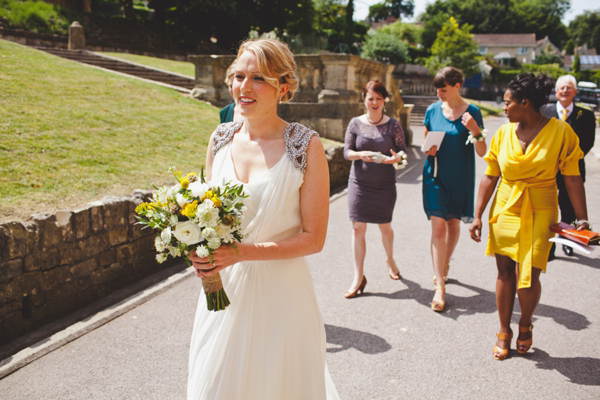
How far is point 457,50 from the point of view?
4938 cm

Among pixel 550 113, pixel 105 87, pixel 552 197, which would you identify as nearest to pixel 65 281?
pixel 552 197

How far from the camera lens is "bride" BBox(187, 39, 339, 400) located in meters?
2.45

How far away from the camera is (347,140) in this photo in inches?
239

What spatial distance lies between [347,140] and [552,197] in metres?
2.46

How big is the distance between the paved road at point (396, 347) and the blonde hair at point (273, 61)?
233 cm

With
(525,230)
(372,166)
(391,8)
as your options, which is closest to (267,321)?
(525,230)

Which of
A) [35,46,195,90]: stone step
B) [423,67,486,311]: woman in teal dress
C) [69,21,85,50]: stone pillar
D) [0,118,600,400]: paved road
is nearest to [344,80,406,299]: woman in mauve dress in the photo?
[423,67,486,311]: woman in teal dress

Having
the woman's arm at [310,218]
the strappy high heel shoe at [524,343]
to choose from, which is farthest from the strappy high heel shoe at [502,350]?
the woman's arm at [310,218]

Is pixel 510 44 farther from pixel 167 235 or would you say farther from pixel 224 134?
pixel 167 235

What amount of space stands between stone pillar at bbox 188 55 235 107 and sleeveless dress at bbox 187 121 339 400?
12.6m

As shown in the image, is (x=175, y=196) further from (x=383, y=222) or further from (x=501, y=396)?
(x=383, y=222)

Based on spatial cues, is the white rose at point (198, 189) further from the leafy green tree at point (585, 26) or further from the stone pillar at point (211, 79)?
the leafy green tree at point (585, 26)

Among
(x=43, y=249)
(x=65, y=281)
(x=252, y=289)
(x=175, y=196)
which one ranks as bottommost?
(x=65, y=281)

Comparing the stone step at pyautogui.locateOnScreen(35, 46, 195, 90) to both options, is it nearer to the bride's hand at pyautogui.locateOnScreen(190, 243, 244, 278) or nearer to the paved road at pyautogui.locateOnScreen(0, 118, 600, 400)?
the paved road at pyautogui.locateOnScreen(0, 118, 600, 400)
